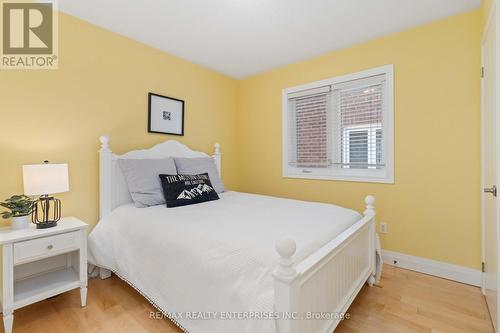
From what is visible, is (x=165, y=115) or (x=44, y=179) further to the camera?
(x=165, y=115)

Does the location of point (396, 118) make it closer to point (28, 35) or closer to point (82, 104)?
point (82, 104)

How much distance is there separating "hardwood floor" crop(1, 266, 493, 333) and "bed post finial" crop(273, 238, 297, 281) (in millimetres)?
933

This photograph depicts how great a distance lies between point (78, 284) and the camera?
6.02ft

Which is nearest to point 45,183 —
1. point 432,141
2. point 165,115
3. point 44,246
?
point 44,246

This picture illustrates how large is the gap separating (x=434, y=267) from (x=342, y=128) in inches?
65.9

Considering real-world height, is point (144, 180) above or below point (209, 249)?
above

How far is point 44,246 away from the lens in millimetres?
1693

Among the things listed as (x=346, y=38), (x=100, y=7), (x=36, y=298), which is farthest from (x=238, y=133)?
(x=36, y=298)

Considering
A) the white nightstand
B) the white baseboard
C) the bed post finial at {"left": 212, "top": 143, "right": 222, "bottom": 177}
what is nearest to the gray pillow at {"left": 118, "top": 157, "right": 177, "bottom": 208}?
the white nightstand

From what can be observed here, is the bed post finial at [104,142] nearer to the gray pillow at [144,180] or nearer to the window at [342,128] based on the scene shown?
the gray pillow at [144,180]

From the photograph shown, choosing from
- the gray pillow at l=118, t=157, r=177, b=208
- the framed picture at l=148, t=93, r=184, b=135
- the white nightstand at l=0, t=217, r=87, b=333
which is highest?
the framed picture at l=148, t=93, r=184, b=135

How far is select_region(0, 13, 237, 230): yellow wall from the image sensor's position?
6.33 ft

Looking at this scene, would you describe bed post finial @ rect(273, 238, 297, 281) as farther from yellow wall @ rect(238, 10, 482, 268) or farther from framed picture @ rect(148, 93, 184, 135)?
framed picture @ rect(148, 93, 184, 135)

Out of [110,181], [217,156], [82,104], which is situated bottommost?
[110,181]
